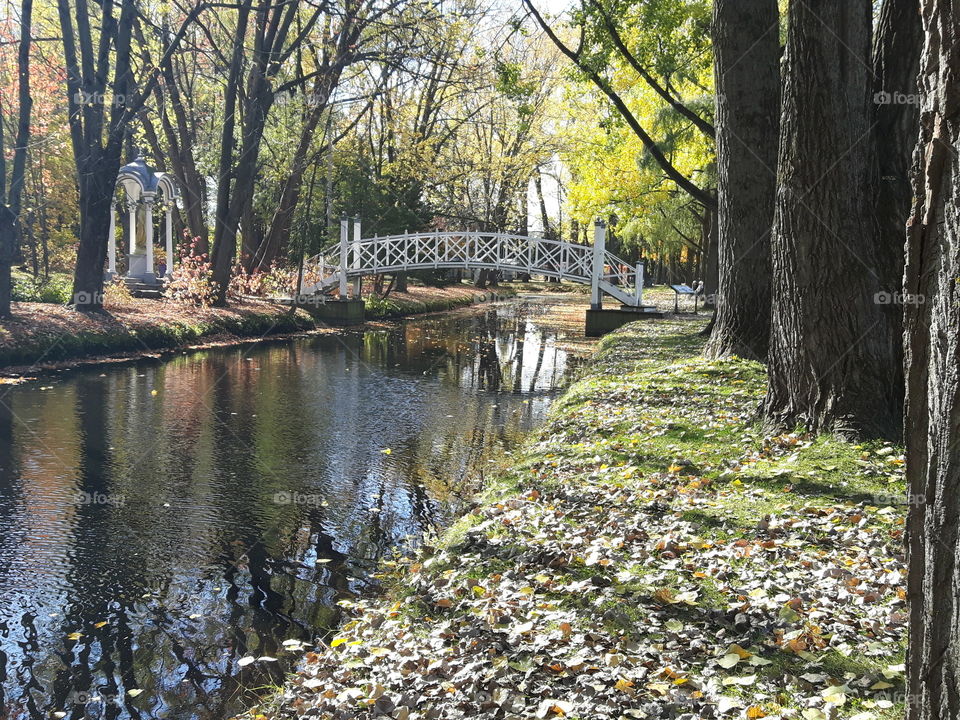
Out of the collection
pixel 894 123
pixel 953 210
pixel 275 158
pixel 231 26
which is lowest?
pixel 953 210

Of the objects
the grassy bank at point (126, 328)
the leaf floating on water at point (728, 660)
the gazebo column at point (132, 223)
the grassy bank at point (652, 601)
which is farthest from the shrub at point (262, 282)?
the leaf floating on water at point (728, 660)

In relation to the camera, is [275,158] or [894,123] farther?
[275,158]

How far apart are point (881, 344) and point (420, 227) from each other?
30.1 meters

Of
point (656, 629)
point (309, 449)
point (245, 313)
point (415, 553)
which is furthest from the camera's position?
point (245, 313)

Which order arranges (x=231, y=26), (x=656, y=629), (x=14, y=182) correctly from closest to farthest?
(x=656, y=629)
(x=14, y=182)
(x=231, y=26)

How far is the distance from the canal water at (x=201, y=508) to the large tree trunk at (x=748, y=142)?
401cm

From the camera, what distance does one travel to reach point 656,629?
4656mm

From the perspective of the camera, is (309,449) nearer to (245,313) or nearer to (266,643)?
(266,643)

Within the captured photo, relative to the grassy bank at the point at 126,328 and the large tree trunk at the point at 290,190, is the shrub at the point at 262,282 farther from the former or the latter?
the grassy bank at the point at 126,328

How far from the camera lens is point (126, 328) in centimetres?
2011

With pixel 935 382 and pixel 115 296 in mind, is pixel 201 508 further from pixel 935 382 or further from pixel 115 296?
pixel 115 296

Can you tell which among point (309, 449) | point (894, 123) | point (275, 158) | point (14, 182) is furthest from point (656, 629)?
point (275, 158)

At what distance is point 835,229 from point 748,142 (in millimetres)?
5407

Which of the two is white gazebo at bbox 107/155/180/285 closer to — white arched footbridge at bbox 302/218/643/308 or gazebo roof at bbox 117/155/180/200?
gazebo roof at bbox 117/155/180/200
